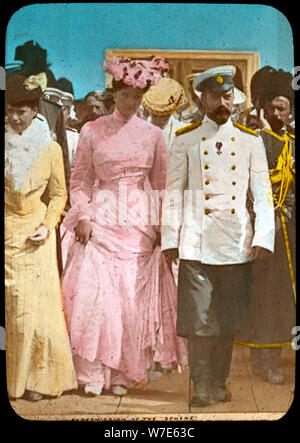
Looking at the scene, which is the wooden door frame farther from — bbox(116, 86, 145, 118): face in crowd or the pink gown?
the pink gown

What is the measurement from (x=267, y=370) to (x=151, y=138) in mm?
1396

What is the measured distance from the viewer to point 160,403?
3037 millimetres

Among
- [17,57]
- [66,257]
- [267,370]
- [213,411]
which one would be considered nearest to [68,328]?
[66,257]

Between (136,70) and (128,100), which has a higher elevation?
(136,70)

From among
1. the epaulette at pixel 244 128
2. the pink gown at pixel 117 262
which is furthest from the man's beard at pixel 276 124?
the pink gown at pixel 117 262

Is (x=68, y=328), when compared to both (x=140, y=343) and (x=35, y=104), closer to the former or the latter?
(x=140, y=343)

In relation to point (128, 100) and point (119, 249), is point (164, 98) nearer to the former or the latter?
point (128, 100)

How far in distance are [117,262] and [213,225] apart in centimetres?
55

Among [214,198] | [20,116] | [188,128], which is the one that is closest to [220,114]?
[188,128]

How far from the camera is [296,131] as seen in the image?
3.09m

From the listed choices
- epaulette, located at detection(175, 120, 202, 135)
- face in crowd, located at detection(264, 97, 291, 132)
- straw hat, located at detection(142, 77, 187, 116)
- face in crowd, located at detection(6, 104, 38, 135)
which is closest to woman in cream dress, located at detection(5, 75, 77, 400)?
face in crowd, located at detection(6, 104, 38, 135)

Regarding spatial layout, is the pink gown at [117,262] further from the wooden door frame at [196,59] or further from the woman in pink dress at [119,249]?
the wooden door frame at [196,59]

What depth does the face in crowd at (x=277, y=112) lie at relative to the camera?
305 cm

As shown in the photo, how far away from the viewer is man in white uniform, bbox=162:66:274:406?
298cm
